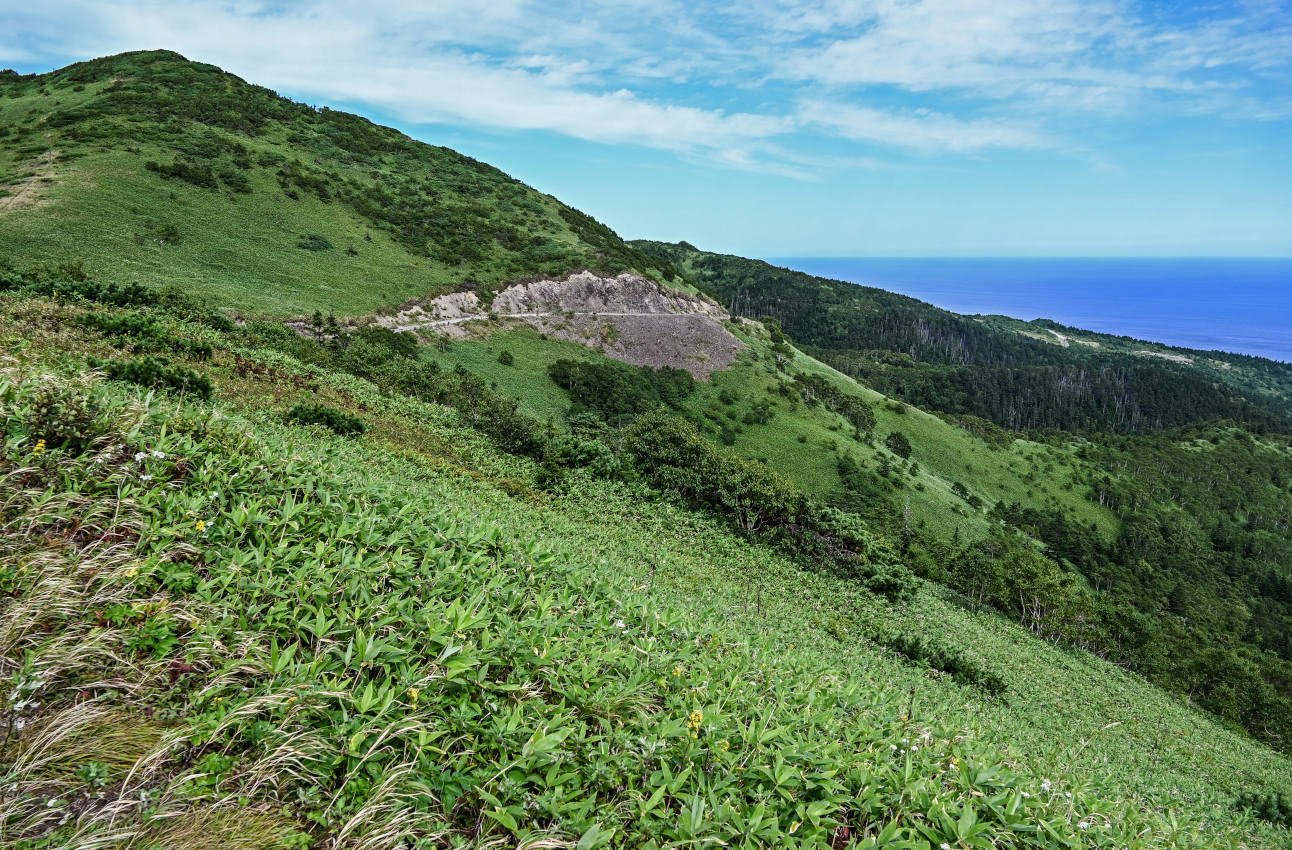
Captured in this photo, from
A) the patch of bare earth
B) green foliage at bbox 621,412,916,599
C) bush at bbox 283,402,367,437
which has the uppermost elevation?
the patch of bare earth

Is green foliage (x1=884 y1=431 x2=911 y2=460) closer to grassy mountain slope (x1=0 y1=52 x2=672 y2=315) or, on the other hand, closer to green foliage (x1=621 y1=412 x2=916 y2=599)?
grassy mountain slope (x1=0 y1=52 x2=672 y2=315)

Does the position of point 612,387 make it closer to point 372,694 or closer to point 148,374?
point 148,374

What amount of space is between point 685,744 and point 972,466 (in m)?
102

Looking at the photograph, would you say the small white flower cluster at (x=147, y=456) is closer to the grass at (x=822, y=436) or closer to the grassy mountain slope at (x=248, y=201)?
the grass at (x=822, y=436)

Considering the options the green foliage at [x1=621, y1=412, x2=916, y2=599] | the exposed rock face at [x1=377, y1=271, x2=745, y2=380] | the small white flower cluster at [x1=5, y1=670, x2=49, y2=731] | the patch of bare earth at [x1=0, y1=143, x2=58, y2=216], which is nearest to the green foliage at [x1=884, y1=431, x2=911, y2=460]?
the exposed rock face at [x1=377, y1=271, x2=745, y2=380]

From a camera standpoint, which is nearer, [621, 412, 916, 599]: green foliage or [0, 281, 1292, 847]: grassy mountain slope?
[0, 281, 1292, 847]: grassy mountain slope

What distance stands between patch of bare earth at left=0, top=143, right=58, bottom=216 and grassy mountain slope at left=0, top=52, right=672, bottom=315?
18 cm

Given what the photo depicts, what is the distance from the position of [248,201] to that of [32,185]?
16.7 metres

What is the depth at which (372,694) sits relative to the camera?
3.73 meters

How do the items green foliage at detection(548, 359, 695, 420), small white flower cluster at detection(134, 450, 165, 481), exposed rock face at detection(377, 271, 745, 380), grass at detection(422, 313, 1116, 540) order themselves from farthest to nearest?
1. exposed rock face at detection(377, 271, 745, 380)
2. green foliage at detection(548, 359, 695, 420)
3. grass at detection(422, 313, 1116, 540)
4. small white flower cluster at detection(134, 450, 165, 481)

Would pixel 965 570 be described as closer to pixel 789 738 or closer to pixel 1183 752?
pixel 1183 752

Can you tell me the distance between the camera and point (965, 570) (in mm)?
44031

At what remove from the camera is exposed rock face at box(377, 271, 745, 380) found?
64.2 meters

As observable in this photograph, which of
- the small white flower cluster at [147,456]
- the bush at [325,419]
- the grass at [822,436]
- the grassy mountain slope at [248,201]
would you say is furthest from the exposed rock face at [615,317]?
the small white flower cluster at [147,456]
